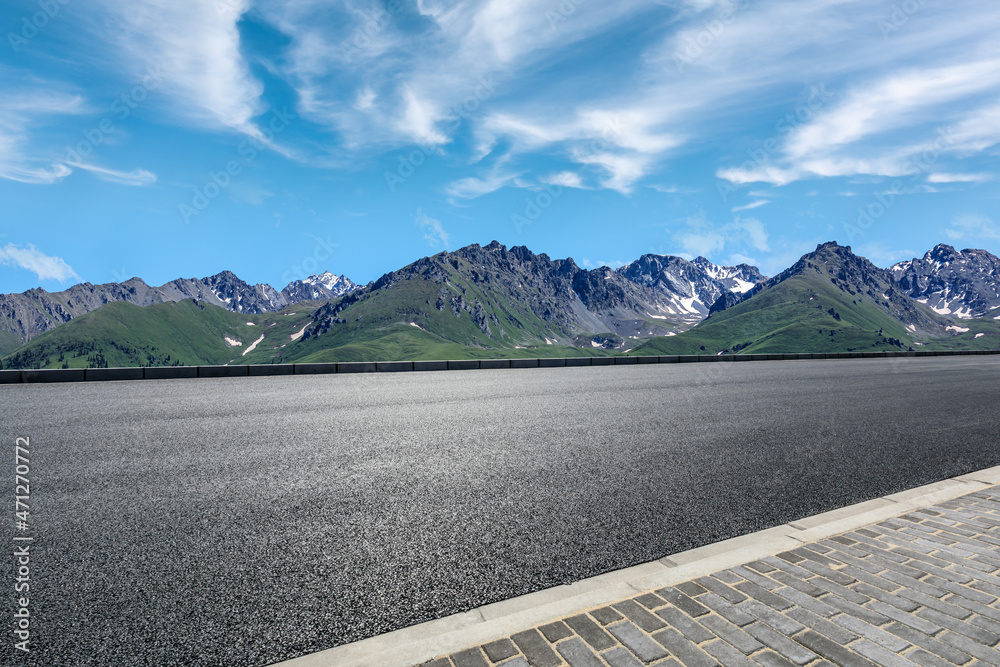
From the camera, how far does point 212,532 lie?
15.2 feet

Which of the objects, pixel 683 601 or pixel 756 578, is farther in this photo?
pixel 756 578

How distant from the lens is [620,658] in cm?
286

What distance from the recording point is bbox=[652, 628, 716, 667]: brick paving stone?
2818 millimetres

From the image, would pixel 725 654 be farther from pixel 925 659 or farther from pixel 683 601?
pixel 925 659

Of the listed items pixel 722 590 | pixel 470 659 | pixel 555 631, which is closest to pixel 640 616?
pixel 555 631

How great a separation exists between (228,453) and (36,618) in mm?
4322

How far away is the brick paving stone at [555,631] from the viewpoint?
305 cm

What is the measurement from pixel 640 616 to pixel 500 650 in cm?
96

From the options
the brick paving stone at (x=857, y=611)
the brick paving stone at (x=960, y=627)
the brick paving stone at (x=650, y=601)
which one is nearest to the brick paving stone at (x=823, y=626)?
the brick paving stone at (x=857, y=611)

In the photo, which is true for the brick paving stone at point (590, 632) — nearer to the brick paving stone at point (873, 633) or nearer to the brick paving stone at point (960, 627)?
the brick paving stone at point (873, 633)

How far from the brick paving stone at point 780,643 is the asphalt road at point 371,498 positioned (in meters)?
1.13

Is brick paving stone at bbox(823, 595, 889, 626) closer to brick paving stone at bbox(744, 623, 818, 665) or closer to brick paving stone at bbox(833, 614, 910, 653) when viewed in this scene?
brick paving stone at bbox(833, 614, 910, 653)

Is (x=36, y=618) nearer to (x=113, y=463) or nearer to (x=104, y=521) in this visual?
(x=104, y=521)

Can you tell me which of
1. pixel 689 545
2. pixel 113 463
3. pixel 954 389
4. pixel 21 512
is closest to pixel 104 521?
pixel 21 512
